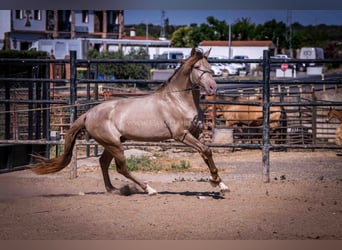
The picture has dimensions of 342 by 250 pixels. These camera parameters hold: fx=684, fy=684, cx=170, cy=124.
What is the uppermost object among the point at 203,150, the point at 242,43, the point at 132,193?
the point at 242,43

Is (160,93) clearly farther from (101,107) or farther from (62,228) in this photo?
(62,228)

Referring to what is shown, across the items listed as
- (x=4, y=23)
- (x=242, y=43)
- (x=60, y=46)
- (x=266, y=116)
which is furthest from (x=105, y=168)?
(x=4, y=23)

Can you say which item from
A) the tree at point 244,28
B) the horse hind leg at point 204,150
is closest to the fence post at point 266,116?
the horse hind leg at point 204,150

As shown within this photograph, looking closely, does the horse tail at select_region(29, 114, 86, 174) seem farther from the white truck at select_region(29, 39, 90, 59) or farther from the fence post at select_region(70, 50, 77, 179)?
the white truck at select_region(29, 39, 90, 59)

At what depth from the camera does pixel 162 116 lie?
25.3 ft

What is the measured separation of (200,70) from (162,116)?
2.22 feet

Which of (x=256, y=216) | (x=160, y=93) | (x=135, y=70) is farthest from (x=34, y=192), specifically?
(x=135, y=70)

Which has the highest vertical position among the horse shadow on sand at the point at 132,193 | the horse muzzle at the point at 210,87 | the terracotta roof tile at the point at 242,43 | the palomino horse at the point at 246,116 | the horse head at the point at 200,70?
the terracotta roof tile at the point at 242,43

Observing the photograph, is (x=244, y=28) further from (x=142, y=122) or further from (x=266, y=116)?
(x=142, y=122)

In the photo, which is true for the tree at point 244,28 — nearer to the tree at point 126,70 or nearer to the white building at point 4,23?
the tree at point 126,70

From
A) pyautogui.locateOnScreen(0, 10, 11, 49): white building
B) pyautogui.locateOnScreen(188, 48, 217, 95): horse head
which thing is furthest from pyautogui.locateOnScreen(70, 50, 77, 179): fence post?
pyautogui.locateOnScreen(0, 10, 11, 49): white building

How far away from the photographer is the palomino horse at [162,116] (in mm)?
7684

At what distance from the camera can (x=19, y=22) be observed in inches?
942
